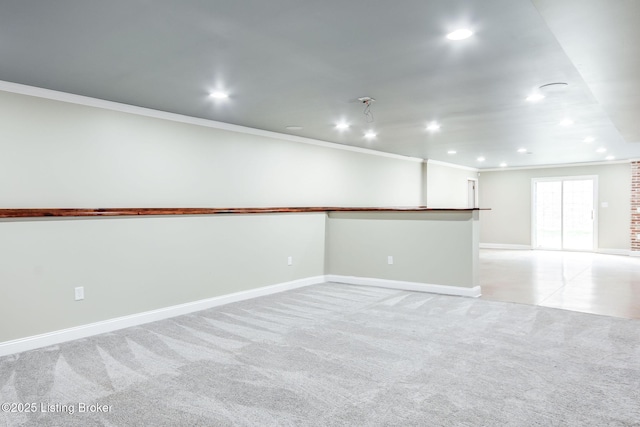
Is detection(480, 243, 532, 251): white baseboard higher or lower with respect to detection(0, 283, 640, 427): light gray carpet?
higher

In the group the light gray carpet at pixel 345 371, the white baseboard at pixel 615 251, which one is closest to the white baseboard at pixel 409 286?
the light gray carpet at pixel 345 371

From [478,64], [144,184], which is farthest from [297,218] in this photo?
[478,64]

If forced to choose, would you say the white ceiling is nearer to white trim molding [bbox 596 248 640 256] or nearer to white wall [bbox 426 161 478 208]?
white wall [bbox 426 161 478 208]

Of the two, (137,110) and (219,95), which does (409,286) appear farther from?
(137,110)

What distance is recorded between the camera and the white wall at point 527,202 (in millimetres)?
9992

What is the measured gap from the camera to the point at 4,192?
3.66m

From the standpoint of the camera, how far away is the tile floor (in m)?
4.91

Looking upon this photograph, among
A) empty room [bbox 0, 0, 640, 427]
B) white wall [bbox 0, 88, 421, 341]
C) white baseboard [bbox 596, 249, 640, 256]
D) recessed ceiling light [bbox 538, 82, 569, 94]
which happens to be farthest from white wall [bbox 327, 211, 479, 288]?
white baseboard [bbox 596, 249, 640, 256]

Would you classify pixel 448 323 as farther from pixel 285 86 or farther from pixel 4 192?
pixel 4 192

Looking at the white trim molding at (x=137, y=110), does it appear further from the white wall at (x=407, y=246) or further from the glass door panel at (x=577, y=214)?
the glass door panel at (x=577, y=214)

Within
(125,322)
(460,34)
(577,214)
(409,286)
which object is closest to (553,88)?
(460,34)

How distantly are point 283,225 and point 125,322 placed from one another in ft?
7.72

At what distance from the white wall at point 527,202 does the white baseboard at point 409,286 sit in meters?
6.83

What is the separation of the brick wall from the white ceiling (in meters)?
5.48
